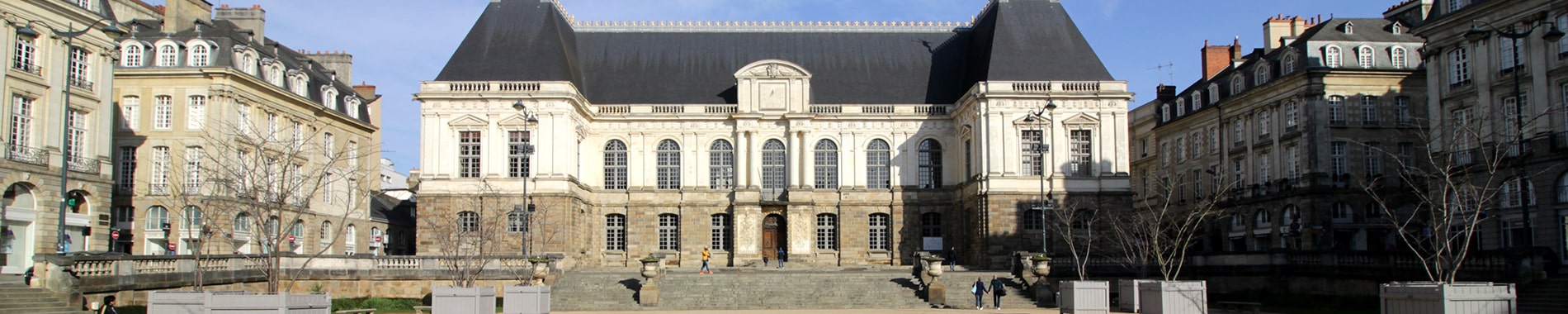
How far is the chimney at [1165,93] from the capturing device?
199 ft

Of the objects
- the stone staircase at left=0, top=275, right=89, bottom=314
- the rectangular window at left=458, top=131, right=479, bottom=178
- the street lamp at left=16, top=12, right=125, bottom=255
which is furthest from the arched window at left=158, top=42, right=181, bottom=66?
the stone staircase at left=0, top=275, right=89, bottom=314

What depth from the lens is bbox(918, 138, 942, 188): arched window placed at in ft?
167

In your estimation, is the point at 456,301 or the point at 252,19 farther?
the point at 252,19

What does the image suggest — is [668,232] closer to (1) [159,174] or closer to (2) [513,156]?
Result: (2) [513,156]

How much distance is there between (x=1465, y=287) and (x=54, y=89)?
30.7m

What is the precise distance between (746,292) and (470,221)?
13007 mm

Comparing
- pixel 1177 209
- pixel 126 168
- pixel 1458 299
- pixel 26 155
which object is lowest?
pixel 1458 299

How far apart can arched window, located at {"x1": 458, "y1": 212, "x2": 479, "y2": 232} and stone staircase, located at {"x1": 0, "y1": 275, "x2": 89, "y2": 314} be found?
18647 mm

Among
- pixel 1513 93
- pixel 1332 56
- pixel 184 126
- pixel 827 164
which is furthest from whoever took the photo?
pixel 827 164

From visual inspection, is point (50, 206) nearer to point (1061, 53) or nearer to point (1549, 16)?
point (1061, 53)

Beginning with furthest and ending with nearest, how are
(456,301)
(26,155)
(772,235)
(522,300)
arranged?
(772,235) < (26,155) < (522,300) < (456,301)

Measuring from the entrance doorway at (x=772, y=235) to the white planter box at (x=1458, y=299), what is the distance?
33.5 metres

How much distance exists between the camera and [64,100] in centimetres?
3238

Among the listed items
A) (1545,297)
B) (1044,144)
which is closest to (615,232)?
(1044,144)
